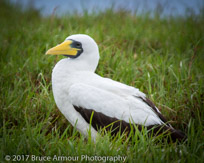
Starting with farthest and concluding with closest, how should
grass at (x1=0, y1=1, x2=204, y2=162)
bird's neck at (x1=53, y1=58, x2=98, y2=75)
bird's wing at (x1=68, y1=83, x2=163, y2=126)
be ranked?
bird's neck at (x1=53, y1=58, x2=98, y2=75), bird's wing at (x1=68, y1=83, x2=163, y2=126), grass at (x1=0, y1=1, x2=204, y2=162)

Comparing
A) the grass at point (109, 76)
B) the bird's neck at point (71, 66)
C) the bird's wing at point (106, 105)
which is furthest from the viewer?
the bird's neck at point (71, 66)

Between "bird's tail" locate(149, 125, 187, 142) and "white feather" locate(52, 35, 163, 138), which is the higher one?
"white feather" locate(52, 35, 163, 138)

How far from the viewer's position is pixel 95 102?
11.1ft

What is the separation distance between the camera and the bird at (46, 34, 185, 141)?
134 inches

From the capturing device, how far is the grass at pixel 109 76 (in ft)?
9.87

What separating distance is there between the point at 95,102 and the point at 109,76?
155 centimetres

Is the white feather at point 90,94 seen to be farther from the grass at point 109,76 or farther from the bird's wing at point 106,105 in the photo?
the grass at point 109,76

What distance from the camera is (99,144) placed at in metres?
2.98

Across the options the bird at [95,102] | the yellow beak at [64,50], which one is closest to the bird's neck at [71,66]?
the bird at [95,102]

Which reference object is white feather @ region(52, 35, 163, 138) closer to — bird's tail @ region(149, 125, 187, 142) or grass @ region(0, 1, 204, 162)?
bird's tail @ region(149, 125, 187, 142)

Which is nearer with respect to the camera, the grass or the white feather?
the grass

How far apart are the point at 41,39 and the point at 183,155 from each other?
A: 3758 mm

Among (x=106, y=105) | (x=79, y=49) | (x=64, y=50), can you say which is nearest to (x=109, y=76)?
(x=79, y=49)

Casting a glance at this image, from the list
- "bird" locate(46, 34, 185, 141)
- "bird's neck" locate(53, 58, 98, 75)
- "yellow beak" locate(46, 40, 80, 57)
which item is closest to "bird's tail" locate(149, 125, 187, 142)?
"bird" locate(46, 34, 185, 141)
